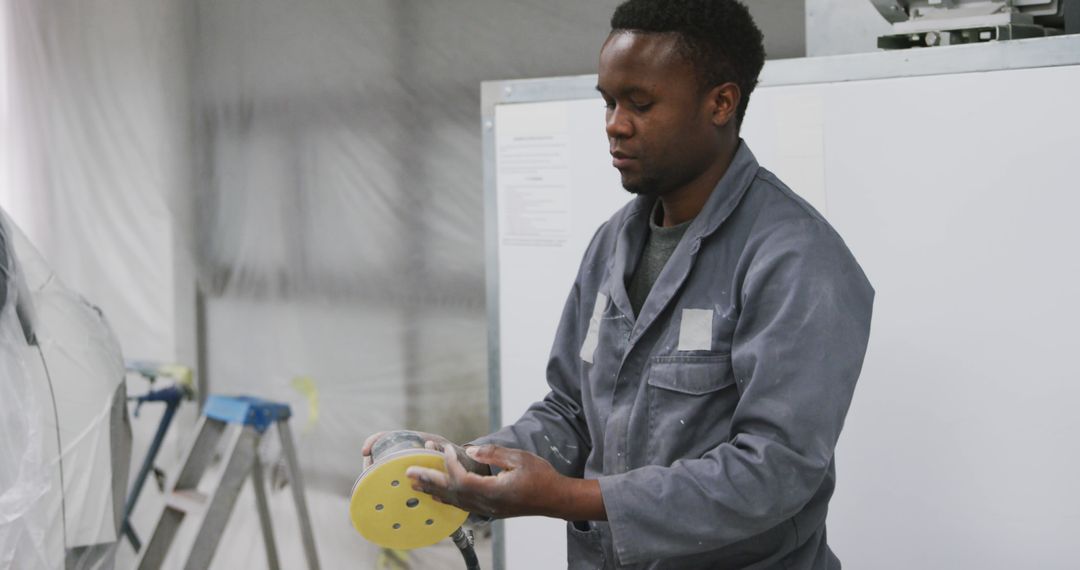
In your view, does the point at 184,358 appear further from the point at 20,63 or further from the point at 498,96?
the point at 498,96

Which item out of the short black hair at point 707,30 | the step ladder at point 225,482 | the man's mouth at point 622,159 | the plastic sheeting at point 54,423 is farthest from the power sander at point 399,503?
the step ladder at point 225,482

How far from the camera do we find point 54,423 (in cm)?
202

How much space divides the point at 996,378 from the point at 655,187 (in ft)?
2.50

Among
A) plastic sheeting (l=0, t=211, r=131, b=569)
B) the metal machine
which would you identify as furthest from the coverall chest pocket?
plastic sheeting (l=0, t=211, r=131, b=569)

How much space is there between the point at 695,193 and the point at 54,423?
1.41 meters

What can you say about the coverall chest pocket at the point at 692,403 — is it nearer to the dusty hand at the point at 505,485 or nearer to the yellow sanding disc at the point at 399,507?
the dusty hand at the point at 505,485

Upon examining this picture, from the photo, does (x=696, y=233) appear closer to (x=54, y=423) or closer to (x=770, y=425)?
(x=770, y=425)

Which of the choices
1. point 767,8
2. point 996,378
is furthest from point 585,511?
point 767,8

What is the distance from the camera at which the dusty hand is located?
3.42 ft

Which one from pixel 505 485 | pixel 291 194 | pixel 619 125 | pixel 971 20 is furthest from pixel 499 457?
pixel 291 194

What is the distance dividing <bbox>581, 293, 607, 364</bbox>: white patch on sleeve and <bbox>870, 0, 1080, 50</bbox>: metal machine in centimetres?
76

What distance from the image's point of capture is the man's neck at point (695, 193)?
1.17 meters

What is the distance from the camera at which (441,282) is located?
2.45 metres

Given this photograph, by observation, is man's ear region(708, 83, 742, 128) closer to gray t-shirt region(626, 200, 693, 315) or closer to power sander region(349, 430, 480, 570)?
gray t-shirt region(626, 200, 693, 315)
